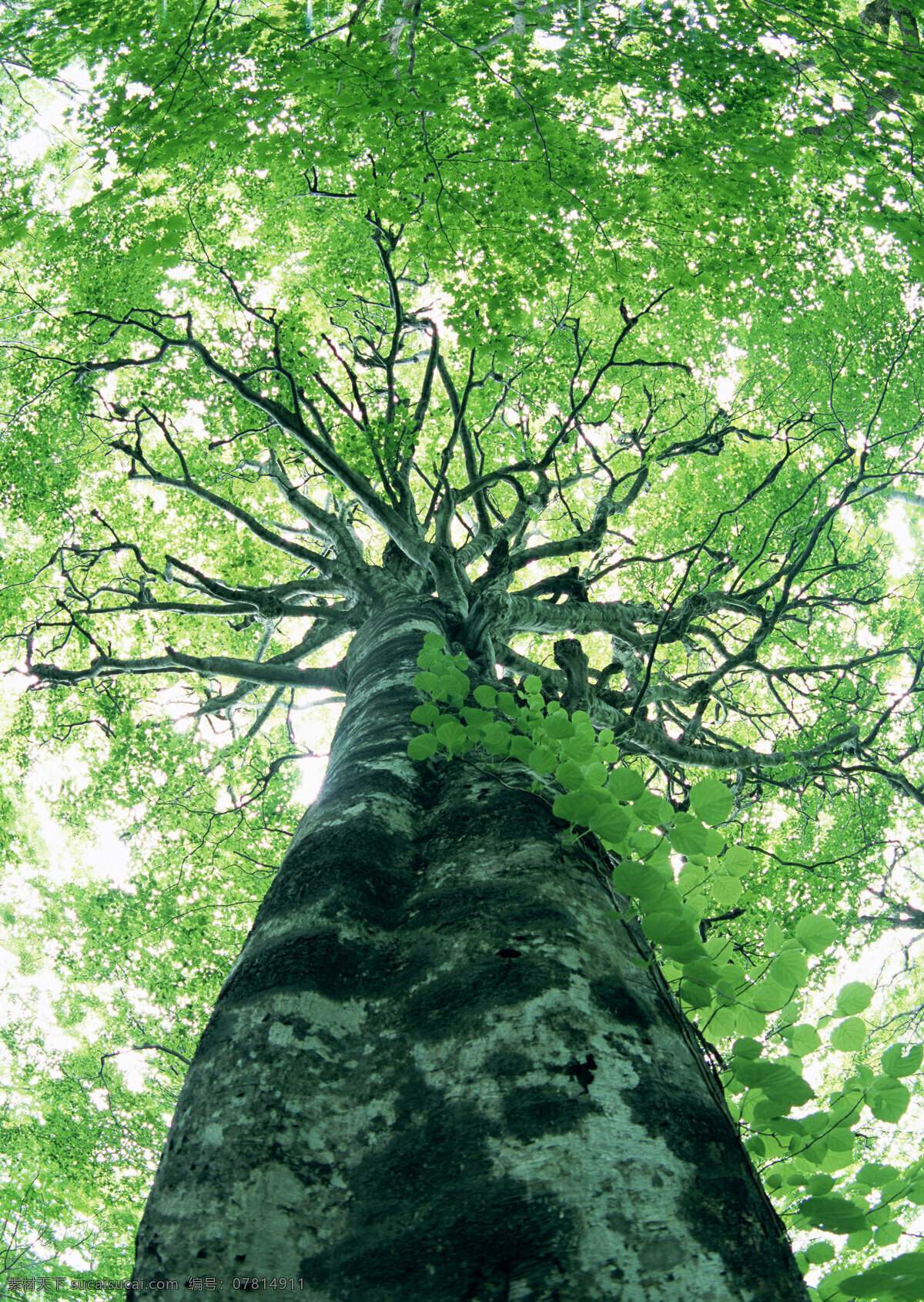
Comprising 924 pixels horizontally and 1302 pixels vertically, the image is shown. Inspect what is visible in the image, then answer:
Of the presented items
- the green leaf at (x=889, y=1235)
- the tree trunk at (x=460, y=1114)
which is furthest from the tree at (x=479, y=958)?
the green leaf at (x=889, y=1235)

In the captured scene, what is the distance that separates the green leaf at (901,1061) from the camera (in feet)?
4.86

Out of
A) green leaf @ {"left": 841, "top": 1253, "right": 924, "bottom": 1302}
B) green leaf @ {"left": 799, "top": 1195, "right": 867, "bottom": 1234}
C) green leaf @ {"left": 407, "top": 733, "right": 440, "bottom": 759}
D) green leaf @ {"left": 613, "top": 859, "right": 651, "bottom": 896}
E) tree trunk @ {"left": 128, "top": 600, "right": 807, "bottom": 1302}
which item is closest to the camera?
tree trunk @ {"left": 128, "top": 600, "right": 807, "bottom": 1302}

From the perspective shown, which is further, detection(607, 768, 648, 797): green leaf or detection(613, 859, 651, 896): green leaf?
detection(607, 768, 648, 797): green leaf

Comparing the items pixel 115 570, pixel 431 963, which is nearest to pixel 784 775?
pixel 431 963

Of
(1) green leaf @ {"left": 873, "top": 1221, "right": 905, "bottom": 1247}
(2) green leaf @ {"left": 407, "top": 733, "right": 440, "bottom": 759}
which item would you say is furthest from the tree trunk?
(1) green leaf @ {"left": 873, "top": 1221, "right": 905, "bottom": 1247}

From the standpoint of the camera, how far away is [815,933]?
5.22 feet

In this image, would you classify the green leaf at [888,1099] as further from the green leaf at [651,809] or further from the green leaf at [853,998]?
the green leaf at [651,809]

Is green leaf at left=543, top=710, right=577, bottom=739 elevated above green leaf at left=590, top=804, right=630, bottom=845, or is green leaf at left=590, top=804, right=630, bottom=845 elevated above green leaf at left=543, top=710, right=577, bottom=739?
green leaf at left=543, top=710, right=577, bottom=739

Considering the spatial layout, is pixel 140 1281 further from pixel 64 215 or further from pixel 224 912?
pixel 64 215

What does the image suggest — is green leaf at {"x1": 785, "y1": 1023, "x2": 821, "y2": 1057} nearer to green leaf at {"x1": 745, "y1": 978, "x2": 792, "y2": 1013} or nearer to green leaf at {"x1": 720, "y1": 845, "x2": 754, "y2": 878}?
green leaf at {"x1": 745, "y1": 978, "x2": 792, "y2": 1013}

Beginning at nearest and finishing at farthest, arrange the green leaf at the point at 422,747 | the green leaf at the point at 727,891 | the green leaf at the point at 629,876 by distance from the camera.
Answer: the green leaf at the point at 629,876, the green leaf at the point at 727,891, the green leaf at the point at 422,747

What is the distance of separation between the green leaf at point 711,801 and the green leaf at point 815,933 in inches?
10.3

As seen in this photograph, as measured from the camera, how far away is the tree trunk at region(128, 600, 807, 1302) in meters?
1.00

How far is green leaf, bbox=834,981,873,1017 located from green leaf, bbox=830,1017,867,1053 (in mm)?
29
